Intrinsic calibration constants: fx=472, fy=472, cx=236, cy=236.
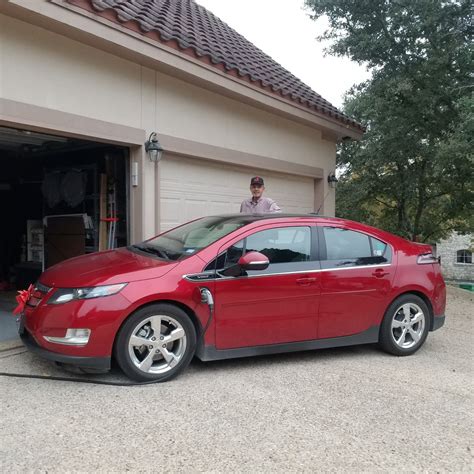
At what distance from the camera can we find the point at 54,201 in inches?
335

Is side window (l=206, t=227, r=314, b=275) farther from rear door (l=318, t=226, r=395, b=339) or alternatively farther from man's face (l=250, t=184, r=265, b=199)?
man's face (l=250, t=184, r=265, b=199)

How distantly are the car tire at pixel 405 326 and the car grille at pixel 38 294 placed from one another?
3320 mm

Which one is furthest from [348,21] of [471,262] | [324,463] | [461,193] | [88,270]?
[471,262]

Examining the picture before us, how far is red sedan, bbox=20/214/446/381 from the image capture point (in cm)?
377

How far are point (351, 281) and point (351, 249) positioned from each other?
1.22 ft

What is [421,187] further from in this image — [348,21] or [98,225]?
[98,225]

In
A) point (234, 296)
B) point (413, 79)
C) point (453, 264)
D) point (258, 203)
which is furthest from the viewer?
point (453, 264)

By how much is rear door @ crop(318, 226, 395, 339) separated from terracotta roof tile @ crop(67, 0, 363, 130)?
3382mm

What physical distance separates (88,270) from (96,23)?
3.02 m

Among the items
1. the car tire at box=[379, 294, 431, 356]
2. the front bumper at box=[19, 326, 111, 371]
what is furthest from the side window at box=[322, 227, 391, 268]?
the front bumper at box=[19, 326, 111, 371]

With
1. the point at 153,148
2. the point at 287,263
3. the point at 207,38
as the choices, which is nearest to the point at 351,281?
the point at 287,263

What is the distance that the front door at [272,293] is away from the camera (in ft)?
13.8

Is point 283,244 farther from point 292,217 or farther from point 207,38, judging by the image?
point 207,38

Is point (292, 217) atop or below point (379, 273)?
atop
